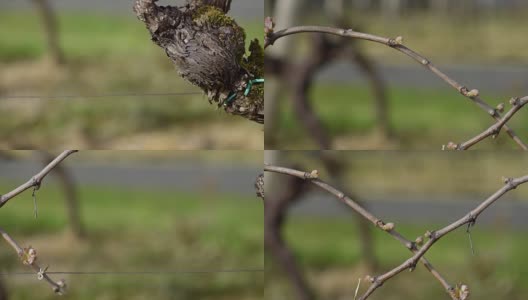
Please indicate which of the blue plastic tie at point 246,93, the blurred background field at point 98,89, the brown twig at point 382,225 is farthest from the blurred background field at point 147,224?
the brown twig at point 382,225

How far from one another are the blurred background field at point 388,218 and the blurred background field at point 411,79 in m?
0.38

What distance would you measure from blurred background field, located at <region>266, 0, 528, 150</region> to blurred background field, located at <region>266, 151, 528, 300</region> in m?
0.38

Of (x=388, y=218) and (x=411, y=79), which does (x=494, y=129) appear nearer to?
(x=388, y=218)

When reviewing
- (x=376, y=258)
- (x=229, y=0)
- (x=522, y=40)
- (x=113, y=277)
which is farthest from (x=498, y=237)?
(x=522, y=40)

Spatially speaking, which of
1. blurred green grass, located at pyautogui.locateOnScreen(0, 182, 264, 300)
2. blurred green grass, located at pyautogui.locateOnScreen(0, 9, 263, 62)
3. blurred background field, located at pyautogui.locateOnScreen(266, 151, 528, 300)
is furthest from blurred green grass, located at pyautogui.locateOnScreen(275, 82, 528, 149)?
blurred green grass, located at pyautogui.locateOnScreen(0, 9, 263, 62)

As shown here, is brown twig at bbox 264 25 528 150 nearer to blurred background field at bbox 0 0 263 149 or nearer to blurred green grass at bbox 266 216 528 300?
blurred green grass at bbox 266 216 528 300

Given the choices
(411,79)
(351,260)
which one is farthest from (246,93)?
(411,79)

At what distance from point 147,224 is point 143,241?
0.07 meters

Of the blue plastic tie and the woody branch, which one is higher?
the blue plastic tie

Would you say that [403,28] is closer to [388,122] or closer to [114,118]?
[388,122]

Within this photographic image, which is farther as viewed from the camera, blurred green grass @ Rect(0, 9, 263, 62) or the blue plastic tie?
blurred green grass @ Rect(0, 9, 263, 62)

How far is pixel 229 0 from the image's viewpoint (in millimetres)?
1010

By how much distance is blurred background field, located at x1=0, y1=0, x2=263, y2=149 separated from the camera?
2662 mm

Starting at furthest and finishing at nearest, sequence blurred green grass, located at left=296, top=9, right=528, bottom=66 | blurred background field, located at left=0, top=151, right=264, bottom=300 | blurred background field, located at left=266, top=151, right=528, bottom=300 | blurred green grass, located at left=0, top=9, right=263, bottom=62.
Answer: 1. blurred green grass, located at left=0, top=9, right=263, bottom=62
2. blurred green grass, located at left=296, top=9, right=528, bottom=66
3. blurred background field, located at left=0, top=151, right=264, bottom=300
4. blurred background field, located at left=266, top=151, right=528, bottom=300
